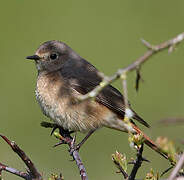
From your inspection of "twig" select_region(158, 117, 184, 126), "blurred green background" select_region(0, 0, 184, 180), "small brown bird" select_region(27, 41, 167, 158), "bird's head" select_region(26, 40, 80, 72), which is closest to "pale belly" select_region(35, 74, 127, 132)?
"small brown bird" select_region(27, 41, 167, 158)

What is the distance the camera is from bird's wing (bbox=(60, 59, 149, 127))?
514 centimetres

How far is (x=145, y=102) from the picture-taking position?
9.37 meters

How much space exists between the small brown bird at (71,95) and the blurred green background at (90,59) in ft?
5.31

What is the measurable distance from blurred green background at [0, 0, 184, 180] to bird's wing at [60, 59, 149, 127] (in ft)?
5.68

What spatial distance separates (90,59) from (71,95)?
5949 millimetres

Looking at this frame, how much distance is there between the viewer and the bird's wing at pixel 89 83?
5137 millimetres

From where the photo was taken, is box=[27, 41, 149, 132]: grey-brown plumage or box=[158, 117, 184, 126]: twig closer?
box=[158, 117, 184, 126]: twig

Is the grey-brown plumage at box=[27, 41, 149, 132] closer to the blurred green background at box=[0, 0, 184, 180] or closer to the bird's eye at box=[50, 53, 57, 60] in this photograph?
the bird's eye at box=[50, 53, 57, 60]

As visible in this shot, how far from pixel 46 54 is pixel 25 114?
3519 mm

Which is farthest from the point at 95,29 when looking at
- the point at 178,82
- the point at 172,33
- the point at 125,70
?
the point at 125,70

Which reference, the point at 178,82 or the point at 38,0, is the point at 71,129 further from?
the point at 38,0

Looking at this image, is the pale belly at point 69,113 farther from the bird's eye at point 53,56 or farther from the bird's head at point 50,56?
the bird's eye at point 53,56

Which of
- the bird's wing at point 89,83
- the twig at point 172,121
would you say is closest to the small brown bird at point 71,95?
the bird's wing at point 89,83

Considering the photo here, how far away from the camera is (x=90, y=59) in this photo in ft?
35.9
